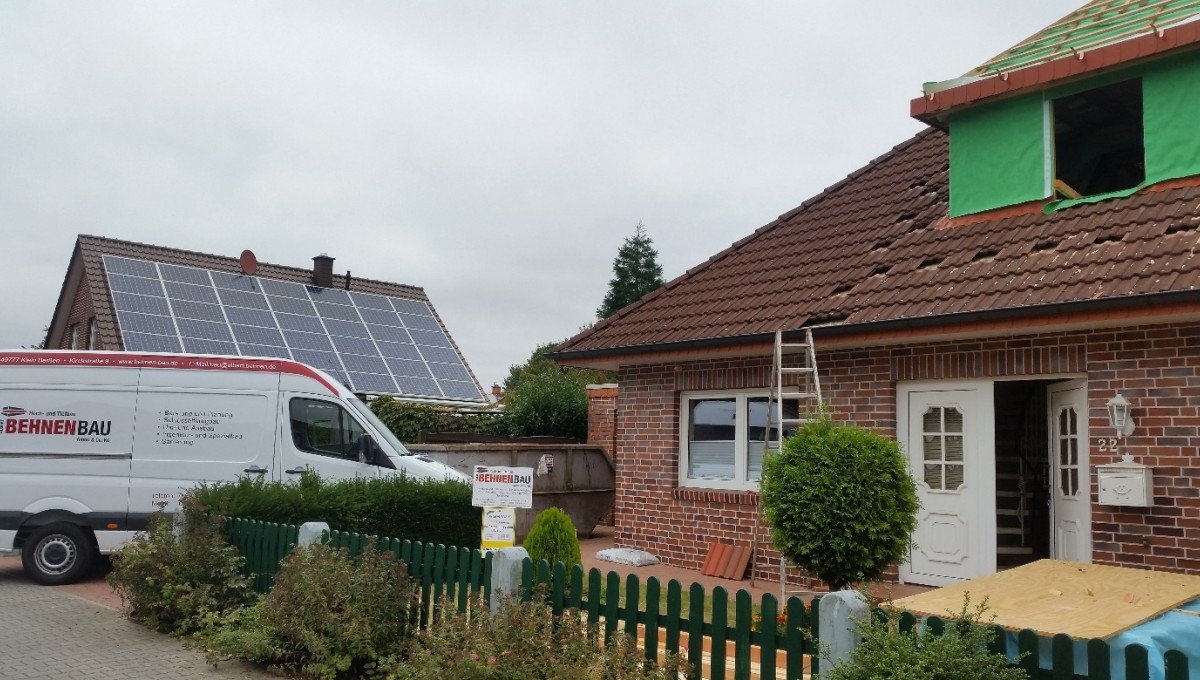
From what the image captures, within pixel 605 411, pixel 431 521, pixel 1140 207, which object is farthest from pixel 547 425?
pixel 1140 207

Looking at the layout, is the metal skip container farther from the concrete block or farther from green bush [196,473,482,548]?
the concrete block

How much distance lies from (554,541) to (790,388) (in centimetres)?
365

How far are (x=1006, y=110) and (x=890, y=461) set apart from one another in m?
4.93

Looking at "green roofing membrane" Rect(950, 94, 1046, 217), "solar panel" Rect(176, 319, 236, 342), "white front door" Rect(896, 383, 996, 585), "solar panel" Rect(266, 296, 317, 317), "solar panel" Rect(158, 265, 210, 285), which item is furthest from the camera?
"solar panel" Rect(266, 296, 317, 317)

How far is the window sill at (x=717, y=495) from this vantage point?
11695 mm

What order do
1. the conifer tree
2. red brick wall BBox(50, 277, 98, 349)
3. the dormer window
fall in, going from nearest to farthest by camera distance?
the dormer window, red brick wall BBox(50, 277, 98, 349), the conifer tree

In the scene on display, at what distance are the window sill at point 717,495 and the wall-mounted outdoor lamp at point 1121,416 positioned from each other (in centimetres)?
425

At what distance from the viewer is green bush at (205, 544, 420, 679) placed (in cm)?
681

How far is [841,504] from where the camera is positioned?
7.93 metres

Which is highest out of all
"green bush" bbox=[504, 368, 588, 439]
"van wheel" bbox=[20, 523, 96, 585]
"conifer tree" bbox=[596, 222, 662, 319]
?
"conifer tree" bbox=[596, 222, 662, 319]

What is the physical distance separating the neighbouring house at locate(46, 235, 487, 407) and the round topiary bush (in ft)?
46.7

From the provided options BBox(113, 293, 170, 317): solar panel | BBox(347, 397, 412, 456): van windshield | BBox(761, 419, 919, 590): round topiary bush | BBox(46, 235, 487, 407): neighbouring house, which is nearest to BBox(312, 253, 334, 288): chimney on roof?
BBox(46, 235, 487, 407): neighbouring house

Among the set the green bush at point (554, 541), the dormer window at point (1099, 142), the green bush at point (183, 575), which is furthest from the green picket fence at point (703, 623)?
the dormer window at point (1099, 142)

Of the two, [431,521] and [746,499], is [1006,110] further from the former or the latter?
[431,521]
